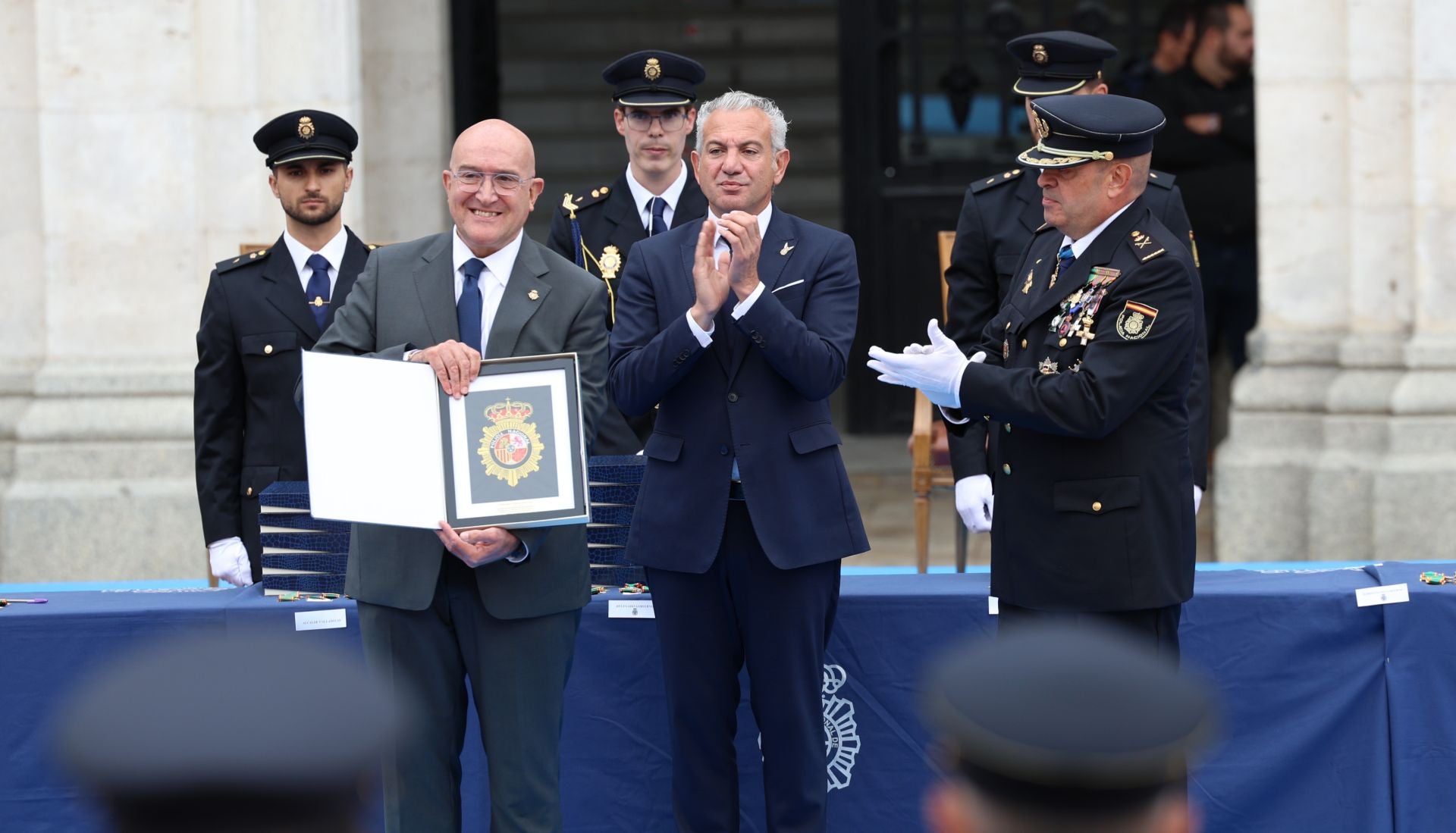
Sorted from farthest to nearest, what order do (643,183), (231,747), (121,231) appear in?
(121,231) < (643,183) < (231,747)

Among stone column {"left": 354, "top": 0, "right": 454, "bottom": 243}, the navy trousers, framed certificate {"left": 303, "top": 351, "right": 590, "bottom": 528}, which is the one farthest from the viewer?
stone column {"left": 354, "top": 0, "right": 454, "bottom": 243}

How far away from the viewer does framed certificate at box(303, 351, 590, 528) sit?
361cm

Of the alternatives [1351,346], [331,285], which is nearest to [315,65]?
[331,285]

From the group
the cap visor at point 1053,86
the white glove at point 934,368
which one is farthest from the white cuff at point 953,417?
the cap visor at point 1053,86

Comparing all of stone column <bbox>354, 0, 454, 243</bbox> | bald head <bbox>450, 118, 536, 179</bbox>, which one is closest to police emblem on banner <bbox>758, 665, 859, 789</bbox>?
bald head <bbox>450, 118, 536, 179</bbox>

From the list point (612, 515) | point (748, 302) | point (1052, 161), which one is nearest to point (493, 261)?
point (748, 302)

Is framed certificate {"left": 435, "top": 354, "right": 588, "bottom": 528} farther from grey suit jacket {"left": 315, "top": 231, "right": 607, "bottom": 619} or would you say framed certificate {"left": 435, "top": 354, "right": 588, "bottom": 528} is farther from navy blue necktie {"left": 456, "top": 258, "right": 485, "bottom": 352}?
navy blue necktie {"left": 456, "top": 258, "right": 485, "bottom": 352}

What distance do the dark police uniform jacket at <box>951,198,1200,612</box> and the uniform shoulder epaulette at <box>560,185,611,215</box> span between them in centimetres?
177

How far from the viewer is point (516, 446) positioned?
3.64 meters

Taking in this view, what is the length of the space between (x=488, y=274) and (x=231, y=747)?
104 inches

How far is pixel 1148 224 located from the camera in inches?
148

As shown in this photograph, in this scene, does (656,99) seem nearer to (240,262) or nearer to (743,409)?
(240,262)

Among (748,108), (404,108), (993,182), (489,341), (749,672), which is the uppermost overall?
(404,108)

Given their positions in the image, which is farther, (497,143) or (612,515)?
(612,515)
